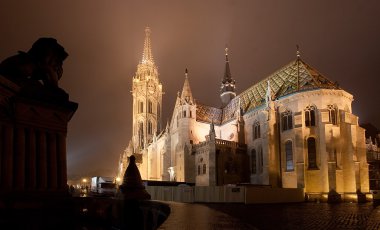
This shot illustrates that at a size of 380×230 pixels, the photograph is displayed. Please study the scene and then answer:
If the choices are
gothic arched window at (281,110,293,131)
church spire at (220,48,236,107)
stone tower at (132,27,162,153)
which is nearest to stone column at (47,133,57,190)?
gothic arched window at (281,110,293,131)

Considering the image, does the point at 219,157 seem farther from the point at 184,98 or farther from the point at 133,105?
the point at 133,105

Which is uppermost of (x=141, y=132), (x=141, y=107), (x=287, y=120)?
(x=141, y=107)

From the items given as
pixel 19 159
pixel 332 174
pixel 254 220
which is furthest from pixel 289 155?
pixel 19 159

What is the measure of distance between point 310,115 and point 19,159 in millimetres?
35728

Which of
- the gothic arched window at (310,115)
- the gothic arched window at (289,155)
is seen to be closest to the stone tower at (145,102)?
the gothic arched window at (289,155)

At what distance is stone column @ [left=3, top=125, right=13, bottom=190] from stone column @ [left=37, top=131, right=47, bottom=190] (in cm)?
83

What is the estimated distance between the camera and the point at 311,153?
37.8 m

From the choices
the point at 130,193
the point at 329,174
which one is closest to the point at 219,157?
the point at 329,174

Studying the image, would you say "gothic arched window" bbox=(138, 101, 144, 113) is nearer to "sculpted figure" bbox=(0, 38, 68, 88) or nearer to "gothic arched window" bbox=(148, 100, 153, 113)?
"gothic arched window" bbox=(148, 100, 153, 113)

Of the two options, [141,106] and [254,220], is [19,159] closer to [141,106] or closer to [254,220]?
[254,220]

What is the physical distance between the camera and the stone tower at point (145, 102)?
8312cm

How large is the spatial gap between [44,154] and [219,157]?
36.4 m

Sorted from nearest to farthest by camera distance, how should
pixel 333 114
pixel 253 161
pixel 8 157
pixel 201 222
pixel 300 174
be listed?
pixel 8 157 → pixel 201 222 → pixel 300 174 → pixel 333 114 → pixel 253 161

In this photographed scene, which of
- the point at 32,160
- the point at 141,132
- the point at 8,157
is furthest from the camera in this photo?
the point at 141,132
